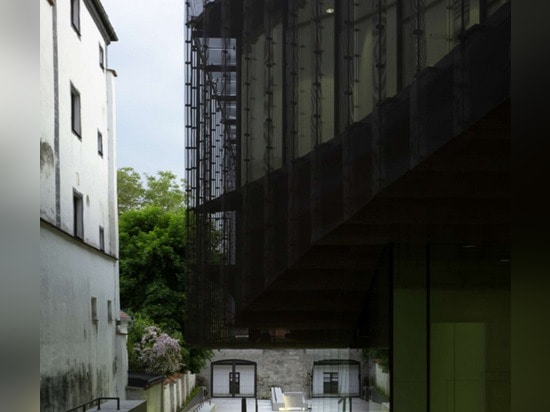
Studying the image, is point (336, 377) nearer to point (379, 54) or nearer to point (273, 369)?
point (379, 54)

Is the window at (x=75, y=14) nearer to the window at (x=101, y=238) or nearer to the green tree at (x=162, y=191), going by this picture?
the window at (x=101, y=238)

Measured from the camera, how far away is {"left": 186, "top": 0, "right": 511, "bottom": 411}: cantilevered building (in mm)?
6391

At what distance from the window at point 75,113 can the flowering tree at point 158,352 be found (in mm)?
10213

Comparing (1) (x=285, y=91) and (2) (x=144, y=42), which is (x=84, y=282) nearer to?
(1) (x=285, y=91)

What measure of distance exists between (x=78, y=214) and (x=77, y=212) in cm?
5

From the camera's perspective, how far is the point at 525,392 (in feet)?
7.62

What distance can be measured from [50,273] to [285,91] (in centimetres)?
775

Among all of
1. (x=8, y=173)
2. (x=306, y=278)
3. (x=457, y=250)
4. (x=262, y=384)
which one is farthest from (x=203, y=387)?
(x=8, y=173)

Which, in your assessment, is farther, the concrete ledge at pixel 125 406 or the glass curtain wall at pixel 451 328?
the concrete ledge at pixel 125 406

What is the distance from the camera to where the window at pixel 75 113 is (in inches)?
724

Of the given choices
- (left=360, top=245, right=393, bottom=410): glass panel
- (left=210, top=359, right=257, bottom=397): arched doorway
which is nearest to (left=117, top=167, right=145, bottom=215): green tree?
(left=210, top=359, right=257, bottom=397): arched doorway

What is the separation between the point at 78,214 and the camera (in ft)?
61.8

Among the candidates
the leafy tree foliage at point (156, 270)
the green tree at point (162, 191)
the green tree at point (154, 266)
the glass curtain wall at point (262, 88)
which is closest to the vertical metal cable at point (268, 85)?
the glass curtain wall at point (262, 88)

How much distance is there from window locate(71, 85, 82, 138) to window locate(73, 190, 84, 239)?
4.05 ft
